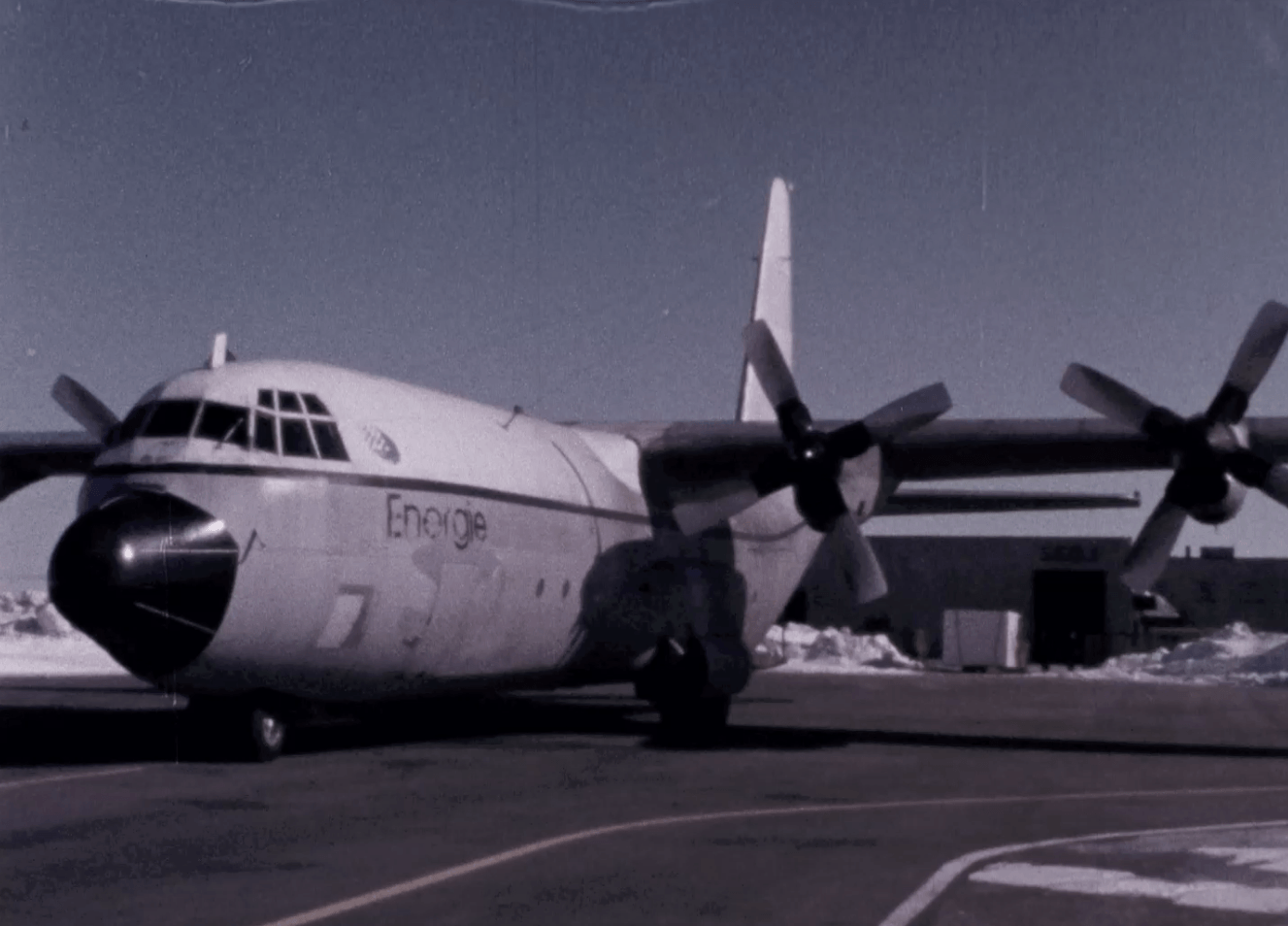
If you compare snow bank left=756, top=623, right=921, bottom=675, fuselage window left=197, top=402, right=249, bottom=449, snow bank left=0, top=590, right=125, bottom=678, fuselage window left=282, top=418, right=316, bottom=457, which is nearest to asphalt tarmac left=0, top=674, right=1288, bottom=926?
fuselage window left=282, top=418, right=316, bottom=457

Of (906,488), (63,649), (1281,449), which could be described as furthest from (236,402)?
(63,649)

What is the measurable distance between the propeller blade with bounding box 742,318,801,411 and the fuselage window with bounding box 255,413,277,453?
8.53 meters

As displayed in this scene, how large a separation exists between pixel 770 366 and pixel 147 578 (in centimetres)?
1108

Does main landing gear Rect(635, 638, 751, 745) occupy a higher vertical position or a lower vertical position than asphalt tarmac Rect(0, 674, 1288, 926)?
higher

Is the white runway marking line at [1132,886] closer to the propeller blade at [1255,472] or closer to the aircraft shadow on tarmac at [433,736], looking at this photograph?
the aircraft shadow on tarmac at [433,736]

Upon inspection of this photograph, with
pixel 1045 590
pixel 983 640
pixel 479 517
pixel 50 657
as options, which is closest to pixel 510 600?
pixel 479 517

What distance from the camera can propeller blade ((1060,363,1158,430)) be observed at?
71.3 feet

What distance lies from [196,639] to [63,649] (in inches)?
1759

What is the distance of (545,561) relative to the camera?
20125 mm

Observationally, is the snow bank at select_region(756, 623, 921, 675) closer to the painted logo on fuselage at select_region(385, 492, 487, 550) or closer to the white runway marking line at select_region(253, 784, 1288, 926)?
the painted logo on fuselage at select_region(385, 492, 487, 550)

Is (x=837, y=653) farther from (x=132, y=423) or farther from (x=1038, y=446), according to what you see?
(x=132, y=423)

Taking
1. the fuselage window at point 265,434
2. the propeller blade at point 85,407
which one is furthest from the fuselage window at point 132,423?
the propeller blade at point 85,407

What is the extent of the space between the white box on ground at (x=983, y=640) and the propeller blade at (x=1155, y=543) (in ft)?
102

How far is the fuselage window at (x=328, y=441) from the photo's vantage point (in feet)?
55.0
